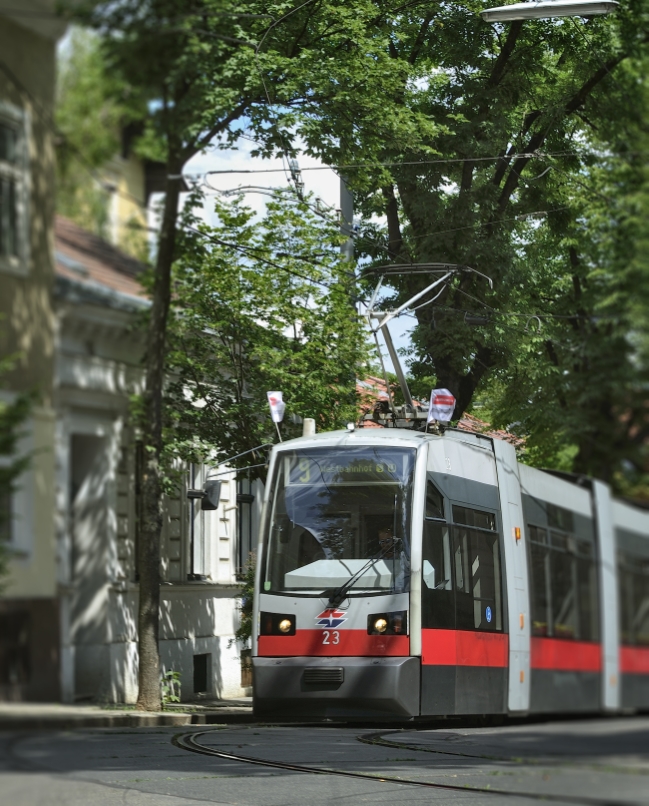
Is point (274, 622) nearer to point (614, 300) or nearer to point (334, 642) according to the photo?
point (334, 642)

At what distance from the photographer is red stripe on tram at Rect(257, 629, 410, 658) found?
86.6 inches

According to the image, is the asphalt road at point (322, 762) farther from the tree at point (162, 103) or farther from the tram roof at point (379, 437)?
the tram roof at point (379, 437)

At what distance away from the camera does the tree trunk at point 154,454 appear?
5.27 ft

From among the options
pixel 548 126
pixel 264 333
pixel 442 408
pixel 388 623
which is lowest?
pixel 388 623

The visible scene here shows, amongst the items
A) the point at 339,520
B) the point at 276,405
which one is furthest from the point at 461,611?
the point at 339,520

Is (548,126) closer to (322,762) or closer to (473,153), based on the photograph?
(473,153)

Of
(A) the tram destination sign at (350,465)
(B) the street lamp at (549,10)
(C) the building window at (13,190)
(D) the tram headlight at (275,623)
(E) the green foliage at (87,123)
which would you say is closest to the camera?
(C) the building window at (13,190)

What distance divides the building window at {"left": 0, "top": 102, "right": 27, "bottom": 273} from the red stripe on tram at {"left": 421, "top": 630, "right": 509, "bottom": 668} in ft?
2.65

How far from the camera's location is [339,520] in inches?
114

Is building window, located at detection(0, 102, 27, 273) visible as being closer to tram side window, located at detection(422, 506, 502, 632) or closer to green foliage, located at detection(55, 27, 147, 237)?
green foliage, located at detection(55, 27, 147, 237)

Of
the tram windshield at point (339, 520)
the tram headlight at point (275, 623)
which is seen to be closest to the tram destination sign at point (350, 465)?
the tram windshield at point (339, 520)

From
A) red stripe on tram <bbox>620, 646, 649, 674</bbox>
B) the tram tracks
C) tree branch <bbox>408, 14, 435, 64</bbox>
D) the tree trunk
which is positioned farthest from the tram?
tree branch <bbox>408, 14, 435, 64</bbox>

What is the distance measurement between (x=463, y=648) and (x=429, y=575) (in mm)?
432

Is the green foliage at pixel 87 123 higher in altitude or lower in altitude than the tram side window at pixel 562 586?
higher
